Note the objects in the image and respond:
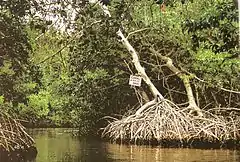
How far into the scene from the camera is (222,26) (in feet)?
6.98

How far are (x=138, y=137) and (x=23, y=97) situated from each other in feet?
1.84

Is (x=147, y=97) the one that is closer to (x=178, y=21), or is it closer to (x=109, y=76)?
(x=109, y=76)

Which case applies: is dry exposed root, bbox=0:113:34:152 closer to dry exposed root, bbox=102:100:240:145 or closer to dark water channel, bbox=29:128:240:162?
dark water channel, bbox=29:128:240:162

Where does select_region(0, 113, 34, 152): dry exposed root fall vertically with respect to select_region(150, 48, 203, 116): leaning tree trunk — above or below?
below

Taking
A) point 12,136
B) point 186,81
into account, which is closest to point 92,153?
point 12,136

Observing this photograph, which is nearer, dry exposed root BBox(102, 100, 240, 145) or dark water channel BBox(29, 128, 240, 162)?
dark water channel BBox(29, 128, 240, 162)

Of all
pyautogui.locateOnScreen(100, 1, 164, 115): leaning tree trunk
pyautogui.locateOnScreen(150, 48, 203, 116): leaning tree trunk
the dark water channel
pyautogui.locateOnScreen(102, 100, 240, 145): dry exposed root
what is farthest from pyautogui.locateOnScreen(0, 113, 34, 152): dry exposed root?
pyautogui.locateOnScreen(150, 48, 203, 116): leaning tree trunk

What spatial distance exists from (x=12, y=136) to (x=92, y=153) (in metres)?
0.36

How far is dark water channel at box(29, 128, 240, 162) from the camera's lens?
2.01 m

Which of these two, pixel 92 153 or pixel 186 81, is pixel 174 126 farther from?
pixel 92 153

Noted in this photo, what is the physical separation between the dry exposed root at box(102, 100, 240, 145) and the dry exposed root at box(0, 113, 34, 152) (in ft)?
1.32

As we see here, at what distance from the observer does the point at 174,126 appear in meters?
2.16

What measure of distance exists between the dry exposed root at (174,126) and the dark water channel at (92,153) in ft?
0.28

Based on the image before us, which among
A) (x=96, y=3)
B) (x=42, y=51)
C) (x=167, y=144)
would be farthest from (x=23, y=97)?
(x=167, y=144)
